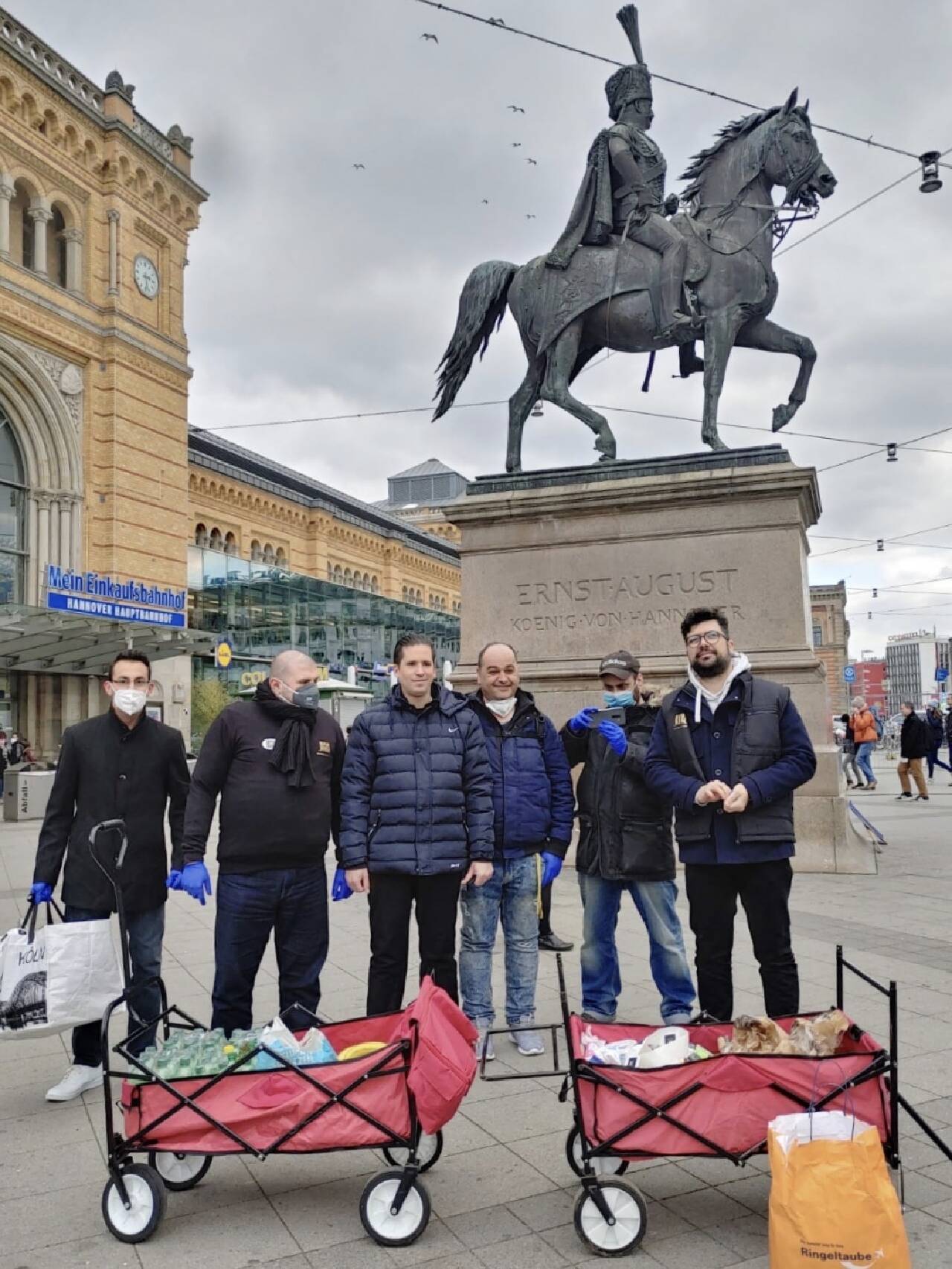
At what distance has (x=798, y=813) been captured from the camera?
960 cm

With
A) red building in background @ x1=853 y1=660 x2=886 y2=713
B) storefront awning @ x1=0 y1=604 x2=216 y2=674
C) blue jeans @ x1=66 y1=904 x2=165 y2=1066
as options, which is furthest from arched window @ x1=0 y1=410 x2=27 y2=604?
red building in background @ x1=853 y1=660 x2=886 y2=713

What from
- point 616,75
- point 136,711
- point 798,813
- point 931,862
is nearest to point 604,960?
point 136,711

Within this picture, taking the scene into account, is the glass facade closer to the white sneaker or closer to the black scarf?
the white sneaker

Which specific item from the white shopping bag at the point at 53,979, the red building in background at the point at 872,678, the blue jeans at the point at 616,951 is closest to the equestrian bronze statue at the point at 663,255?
the blue jeans at the point at 616,951

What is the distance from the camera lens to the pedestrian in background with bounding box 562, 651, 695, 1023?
5.00 meters

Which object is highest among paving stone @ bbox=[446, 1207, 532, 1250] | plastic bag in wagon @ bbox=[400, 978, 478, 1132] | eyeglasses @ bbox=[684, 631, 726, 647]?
eyeglasses @ bbox=[684, 631, 726, 647]

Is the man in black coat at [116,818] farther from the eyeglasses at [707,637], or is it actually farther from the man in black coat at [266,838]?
the eyeglasses at [707,637]

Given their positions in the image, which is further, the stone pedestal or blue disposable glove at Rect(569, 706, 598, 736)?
the stone pedestal

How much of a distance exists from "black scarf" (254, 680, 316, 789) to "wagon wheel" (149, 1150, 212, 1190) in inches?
57.9

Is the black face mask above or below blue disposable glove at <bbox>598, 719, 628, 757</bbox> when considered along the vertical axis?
above

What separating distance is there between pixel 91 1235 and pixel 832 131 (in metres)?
12.1

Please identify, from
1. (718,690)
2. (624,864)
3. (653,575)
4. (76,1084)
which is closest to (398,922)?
(624,864)

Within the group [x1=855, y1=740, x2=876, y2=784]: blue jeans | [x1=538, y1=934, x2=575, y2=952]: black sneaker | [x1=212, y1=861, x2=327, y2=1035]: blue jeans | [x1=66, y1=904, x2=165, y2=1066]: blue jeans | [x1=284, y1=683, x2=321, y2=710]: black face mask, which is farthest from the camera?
[x1=855, y1=740, x2=876, y2=784]: blue jeans

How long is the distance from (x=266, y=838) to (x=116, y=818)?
84 centimetres
